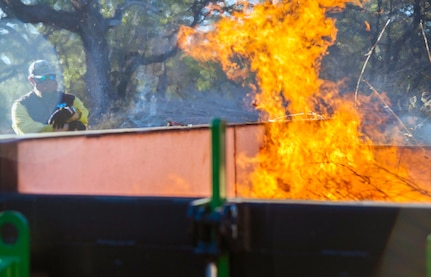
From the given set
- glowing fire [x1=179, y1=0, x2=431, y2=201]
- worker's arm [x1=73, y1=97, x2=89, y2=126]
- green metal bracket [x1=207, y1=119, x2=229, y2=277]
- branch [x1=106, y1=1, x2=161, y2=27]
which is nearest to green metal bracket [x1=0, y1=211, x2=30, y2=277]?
green metal bracket [x1=207, y1=119, x2=229, y2=277]

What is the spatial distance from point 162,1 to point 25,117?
15.4 metres

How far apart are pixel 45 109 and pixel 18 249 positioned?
4514mm

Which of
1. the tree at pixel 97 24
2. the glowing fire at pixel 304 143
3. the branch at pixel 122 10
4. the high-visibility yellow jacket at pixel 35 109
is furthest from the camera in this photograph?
the branch at pixel 122 10

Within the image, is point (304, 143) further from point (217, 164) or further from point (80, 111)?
point (217, 164)

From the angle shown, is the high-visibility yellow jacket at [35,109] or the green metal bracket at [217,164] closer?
the green metal bracket at [217,164]

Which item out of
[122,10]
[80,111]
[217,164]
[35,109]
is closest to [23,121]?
[35,109]

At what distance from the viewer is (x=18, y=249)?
194 cm

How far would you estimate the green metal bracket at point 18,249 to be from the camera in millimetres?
1918

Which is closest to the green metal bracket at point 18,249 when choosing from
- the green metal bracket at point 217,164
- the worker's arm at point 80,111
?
the green metal bracket at point 217,164

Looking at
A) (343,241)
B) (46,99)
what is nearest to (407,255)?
(343,241)

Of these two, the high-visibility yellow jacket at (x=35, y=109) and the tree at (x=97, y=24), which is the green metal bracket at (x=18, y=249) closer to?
the high-visibility yellow jacket at (x=35, y=109)

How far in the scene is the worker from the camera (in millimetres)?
5811

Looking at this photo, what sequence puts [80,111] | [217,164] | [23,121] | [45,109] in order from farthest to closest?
[45,109] → [80,111] → [23,121] → [217,164]

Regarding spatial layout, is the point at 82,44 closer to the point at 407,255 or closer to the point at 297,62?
the point at 297,62
